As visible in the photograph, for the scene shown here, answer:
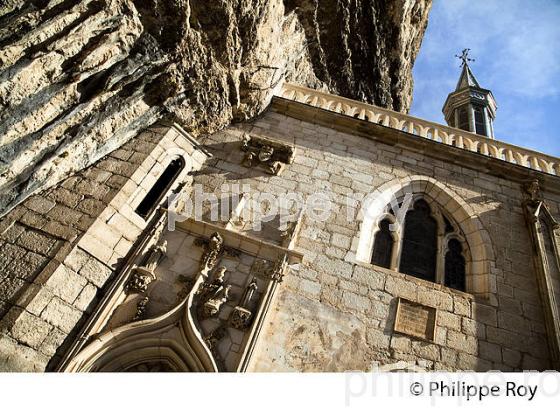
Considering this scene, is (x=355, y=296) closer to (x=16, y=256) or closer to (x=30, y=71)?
(x=16, y=256)

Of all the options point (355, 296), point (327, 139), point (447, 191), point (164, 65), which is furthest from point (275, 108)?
point (355, 296)

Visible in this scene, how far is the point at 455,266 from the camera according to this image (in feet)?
17.3

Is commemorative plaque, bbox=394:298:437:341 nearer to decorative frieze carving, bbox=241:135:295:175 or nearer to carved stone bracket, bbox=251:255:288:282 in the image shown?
carved stone bracket, bbox=251:255:288:282

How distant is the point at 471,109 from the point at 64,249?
1460 centimetres

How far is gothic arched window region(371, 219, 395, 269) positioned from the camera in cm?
520

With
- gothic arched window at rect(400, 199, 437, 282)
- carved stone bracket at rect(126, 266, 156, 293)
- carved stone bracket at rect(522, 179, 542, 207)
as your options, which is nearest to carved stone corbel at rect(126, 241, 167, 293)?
carved stone bracket at rect(126, 266, 156, 293)

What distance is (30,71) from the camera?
3439 mm

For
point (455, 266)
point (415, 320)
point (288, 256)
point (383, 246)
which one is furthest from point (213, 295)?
point (455, 266)

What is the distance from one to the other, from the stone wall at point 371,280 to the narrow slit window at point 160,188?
1.51 feet

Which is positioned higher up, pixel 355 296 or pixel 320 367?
pixel 355 296

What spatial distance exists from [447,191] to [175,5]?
4.94m

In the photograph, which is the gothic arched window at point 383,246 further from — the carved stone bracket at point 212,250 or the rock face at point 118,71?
the rock face at point 118,71

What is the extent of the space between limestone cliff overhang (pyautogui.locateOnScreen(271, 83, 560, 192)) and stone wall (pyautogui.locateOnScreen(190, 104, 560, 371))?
0.07 m

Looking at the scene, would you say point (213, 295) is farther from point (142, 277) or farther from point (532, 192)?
point (532, 192)
